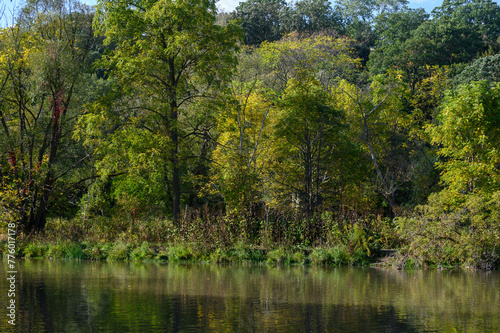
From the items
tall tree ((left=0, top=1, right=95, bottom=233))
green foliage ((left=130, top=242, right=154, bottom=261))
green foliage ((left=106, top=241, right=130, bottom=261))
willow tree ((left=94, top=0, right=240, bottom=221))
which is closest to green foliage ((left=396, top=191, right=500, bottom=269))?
green foliage ((left=130, top=242, right=154, bottom=261))

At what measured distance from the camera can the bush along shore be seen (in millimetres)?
17500

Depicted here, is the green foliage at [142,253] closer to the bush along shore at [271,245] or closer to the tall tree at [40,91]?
the bush along shore at [271,245]

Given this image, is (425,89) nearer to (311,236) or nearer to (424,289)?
(311,236)

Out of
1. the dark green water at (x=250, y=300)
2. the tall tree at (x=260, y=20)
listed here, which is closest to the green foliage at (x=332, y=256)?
the dark green water at (x=250, y=300)

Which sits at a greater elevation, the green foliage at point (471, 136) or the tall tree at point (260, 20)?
the tall tree at point (260, 20)

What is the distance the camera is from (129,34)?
22.4 metres

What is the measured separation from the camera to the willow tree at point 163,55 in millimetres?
21703

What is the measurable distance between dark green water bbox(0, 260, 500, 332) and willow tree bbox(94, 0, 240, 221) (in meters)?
7.89

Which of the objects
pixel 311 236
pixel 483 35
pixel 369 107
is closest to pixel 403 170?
pixel 369 107

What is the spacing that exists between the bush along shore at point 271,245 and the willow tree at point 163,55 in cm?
279

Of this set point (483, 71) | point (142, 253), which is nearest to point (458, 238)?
point (142, 253)

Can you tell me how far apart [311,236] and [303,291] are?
770cm

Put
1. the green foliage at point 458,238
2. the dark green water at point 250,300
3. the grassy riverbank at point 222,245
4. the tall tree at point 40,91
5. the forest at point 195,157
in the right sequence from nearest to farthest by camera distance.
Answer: the dark green water at point 250,300 → the green foliage at point 458,238 → the grassy riverbank at point 222,245 → the forest at point 195,157 → the tall tree at point 40,91

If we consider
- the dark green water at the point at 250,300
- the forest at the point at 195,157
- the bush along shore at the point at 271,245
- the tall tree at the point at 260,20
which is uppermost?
the tall tree at the point at 260,20
